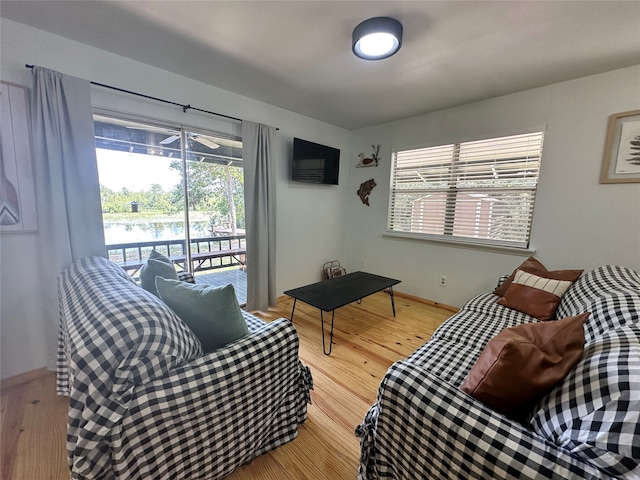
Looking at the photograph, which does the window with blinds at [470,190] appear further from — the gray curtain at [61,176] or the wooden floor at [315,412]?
the gray curtain at [61,176]

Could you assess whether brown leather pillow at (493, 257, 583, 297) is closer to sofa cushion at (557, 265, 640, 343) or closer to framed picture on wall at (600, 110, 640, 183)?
sofa cushion at (557, 265, 640, 343)

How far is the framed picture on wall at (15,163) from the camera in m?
1.66

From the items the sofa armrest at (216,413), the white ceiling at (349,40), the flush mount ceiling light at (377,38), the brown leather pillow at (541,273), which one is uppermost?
the white ceiling at (349,40)

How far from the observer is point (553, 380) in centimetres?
88

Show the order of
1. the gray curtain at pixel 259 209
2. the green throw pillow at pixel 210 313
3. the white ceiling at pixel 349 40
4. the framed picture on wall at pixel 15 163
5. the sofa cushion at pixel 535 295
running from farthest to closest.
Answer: the gray curtain at pixel 259 209, the sofa cushion at pixel 535 295, the framed picture on wall at pixel 15 163, the white ceiling at pixel 349 40, the green throw pillow at pixel 210 313

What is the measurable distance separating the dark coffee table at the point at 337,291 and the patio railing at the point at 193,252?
35.9 inches

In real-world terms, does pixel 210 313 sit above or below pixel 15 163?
below

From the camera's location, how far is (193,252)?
2.67 metres

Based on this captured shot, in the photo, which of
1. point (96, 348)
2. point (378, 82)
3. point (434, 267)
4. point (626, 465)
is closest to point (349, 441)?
point (626, 465)

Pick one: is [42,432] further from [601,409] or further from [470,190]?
[470,190]

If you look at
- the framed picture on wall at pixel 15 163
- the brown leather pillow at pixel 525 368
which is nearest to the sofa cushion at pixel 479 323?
the brown leather pillow at pixel 525 368

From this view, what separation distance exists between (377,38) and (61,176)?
7.69 feet

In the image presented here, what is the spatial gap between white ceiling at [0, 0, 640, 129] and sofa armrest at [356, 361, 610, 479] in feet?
6.32

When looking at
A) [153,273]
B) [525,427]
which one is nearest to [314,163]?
[153,273]
